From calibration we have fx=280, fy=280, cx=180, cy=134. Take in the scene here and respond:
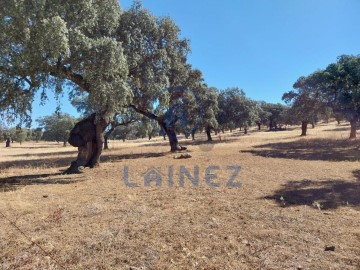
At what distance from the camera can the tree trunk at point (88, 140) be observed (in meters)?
14.2

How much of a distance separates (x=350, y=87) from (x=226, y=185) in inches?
902

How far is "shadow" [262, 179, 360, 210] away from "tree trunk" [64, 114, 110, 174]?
921 centimetres

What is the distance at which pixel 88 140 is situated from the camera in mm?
14633

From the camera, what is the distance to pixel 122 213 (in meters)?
6.30

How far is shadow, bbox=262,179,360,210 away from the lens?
22.7 feet

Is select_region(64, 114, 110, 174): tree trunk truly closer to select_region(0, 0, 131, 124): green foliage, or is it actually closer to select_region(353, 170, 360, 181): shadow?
select_region(0, 0, 131, 124): green foliage

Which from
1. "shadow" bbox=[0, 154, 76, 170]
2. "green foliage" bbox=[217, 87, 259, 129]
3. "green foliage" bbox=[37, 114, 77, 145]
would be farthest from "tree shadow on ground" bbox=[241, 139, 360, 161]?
"green foliage" bbox=[37, 114, 77, 145]

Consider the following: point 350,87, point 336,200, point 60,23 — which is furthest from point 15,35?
point 350,87

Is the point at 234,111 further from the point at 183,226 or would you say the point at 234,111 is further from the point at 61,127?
the point at 183,226

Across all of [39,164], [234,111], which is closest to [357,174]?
[39,164]

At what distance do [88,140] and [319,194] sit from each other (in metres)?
11.1

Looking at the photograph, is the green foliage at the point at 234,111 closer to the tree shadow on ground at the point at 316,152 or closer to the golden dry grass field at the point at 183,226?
the tree shadow on ground at the point at 316,152

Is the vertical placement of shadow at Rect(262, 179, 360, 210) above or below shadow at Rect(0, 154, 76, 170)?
below

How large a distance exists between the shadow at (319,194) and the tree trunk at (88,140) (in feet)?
30.2
